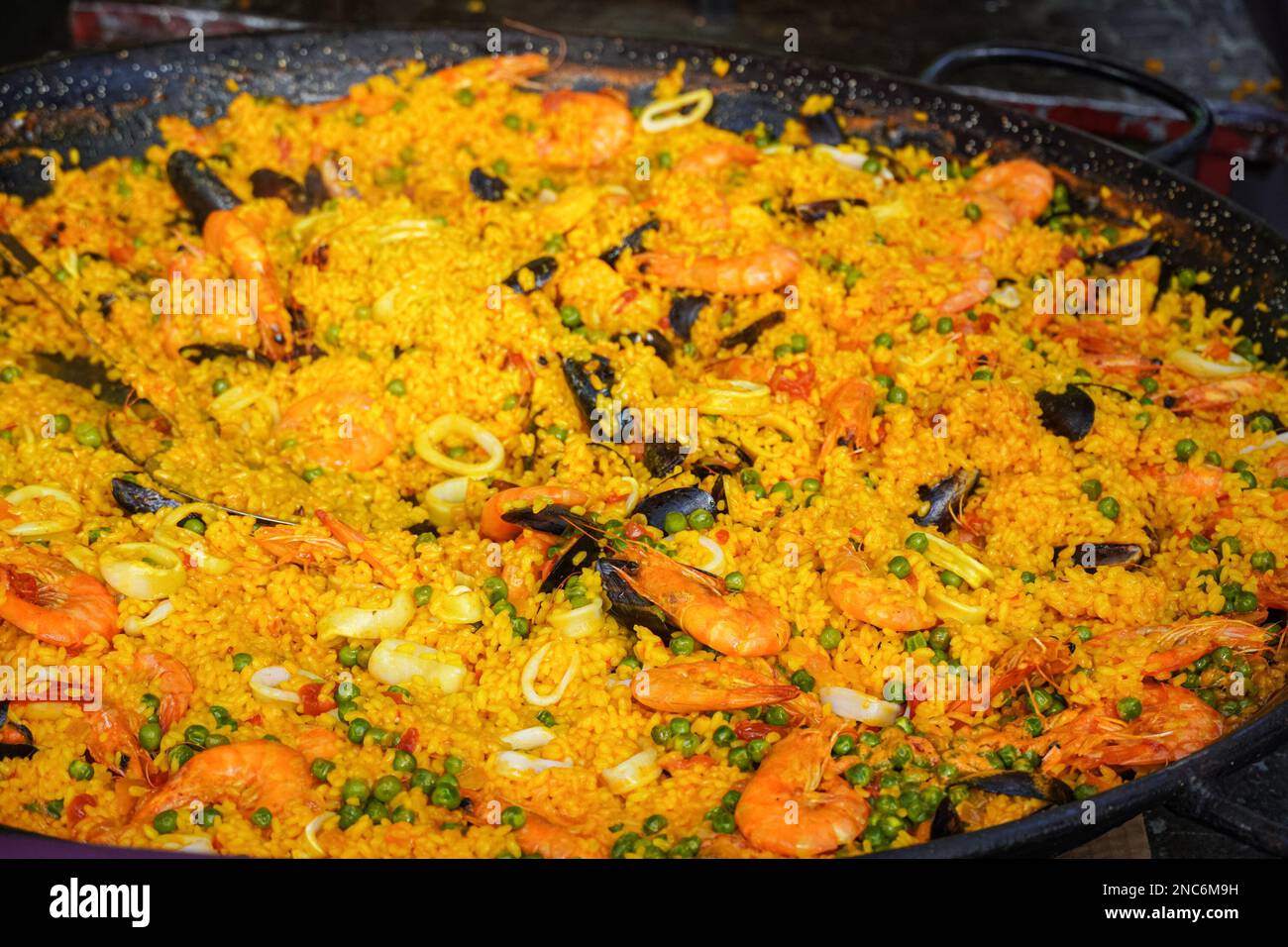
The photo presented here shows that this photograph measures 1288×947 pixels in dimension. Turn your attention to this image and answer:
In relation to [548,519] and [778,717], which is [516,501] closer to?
[548,519]

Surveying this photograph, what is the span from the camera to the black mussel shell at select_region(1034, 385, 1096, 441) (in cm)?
380

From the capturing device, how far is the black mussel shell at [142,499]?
11.5ft

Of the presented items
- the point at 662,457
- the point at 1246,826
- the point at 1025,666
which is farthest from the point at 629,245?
the point at 1246,826

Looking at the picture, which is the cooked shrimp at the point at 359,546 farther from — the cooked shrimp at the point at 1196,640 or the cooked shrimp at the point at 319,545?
the cooked shrimp at the point at 1196,640

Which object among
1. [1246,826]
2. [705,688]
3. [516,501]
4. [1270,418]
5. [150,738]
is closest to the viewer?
[150,738]

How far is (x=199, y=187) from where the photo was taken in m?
4.63

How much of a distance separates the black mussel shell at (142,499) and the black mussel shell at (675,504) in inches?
54.9

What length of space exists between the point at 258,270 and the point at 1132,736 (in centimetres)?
328

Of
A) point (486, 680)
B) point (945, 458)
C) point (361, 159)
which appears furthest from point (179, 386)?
point (945, 458)

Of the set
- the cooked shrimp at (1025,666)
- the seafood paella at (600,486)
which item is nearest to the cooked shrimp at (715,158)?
the seafood paella at (600,486)

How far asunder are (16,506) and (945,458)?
9.18 feet

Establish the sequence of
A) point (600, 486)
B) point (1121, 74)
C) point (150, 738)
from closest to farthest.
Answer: point (150, 738)
point (600, 486)
point (1121, 74)

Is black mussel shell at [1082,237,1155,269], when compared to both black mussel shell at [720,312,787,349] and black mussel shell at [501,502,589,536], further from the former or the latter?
black mussel shell at [501,502,589,536]

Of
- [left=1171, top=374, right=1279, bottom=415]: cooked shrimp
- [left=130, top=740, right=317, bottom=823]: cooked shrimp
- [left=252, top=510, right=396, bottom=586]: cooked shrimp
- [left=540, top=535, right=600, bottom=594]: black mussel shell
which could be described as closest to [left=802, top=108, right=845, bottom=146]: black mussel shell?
[left=1171, top=374, right=1279, bottom=415]: cooked shrimp
